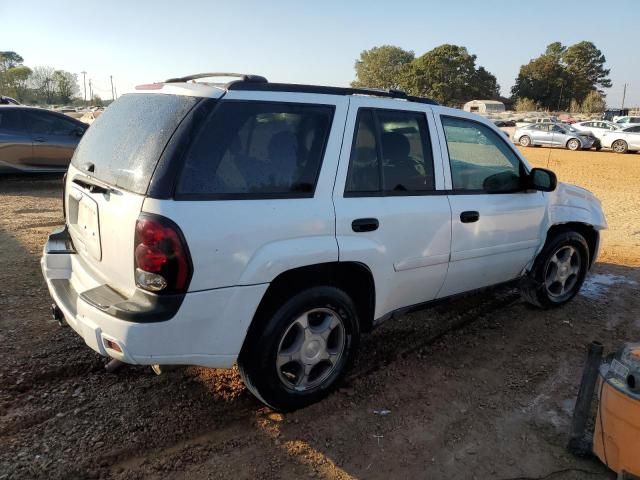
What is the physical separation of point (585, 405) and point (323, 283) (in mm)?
1558

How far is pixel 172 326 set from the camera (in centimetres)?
239

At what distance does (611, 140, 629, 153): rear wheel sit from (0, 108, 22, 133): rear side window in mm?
26971

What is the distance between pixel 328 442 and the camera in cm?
279

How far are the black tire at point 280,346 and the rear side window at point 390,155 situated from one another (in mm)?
651

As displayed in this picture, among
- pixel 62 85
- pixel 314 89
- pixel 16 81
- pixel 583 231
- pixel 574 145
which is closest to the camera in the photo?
pixel 314 89

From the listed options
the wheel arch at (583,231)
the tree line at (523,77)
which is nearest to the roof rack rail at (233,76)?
the wheel arch at (583,231)

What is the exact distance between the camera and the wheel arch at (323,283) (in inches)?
107

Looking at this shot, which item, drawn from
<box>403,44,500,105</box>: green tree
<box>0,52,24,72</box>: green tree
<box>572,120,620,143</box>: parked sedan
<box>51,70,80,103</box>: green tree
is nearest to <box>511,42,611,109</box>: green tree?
<box>403,44,500,105</box>: green tree

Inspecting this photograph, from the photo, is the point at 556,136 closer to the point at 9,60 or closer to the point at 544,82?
the point at 544,82

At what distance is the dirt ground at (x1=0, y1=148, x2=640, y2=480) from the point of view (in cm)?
260

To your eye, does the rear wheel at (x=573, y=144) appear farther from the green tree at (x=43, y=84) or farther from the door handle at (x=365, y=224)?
the green tree at (x=43, y=84)

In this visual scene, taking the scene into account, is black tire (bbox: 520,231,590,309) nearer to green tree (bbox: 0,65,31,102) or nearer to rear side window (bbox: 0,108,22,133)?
rear side window (bbox: 0,108,22,133)

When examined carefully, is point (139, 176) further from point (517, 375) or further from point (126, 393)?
point (517, 375)

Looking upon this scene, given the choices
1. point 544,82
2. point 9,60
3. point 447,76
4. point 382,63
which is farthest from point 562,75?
point 9,60
